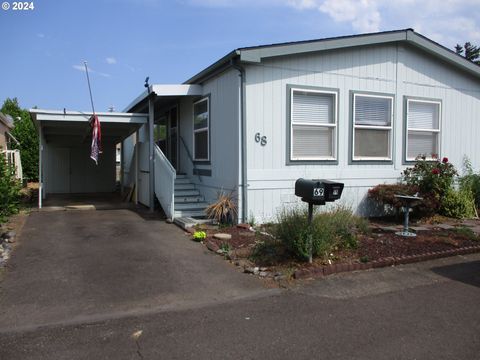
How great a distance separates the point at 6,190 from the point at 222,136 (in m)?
4.50

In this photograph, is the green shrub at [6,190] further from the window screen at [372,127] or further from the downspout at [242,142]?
the window screen at [372,127]

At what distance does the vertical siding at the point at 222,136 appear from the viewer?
9.22 m

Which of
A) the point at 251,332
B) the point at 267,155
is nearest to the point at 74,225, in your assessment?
the point at 267,155

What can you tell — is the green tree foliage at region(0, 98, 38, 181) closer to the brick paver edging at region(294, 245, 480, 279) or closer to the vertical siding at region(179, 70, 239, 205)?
the vertical siding at region(179, 70, 239, 205)

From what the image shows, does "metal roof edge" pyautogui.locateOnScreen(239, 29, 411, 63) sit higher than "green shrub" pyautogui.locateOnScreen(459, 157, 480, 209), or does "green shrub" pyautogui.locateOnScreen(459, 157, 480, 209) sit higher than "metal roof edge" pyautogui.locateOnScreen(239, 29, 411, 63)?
"metal roof edge" pyautogui.locateOnScreen(239, 29, 411, 63)

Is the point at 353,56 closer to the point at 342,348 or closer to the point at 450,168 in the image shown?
the point at 450,168

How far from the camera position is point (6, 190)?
825cm

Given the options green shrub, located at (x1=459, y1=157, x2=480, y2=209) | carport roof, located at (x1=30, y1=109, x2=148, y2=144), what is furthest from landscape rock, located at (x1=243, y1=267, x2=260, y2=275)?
green shrub, located at (x1=459, y1=157, x2=480, y2=209)

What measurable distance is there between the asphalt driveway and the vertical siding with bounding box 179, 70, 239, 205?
173cm

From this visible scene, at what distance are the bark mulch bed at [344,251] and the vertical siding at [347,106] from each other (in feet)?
4.49

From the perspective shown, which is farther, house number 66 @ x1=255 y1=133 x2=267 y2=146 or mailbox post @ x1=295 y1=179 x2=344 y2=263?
house number 66 @ x1=255 y1=133 x2=267 y2=146

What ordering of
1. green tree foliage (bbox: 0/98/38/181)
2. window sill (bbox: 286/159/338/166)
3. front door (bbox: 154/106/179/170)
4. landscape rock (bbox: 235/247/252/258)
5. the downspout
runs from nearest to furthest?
landscape rock (bbox: 235/247/252/258) < the downspout < window sill (bbox: 286/159/338/166) < front door (bbox: 154/106/179/170) < green tree foliage (bbox: 0/98/38/181)

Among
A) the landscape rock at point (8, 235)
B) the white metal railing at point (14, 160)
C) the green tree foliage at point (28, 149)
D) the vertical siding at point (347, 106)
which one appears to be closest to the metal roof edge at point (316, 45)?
the vertical siding at point (347, 106)

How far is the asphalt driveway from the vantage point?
478 centimetres
